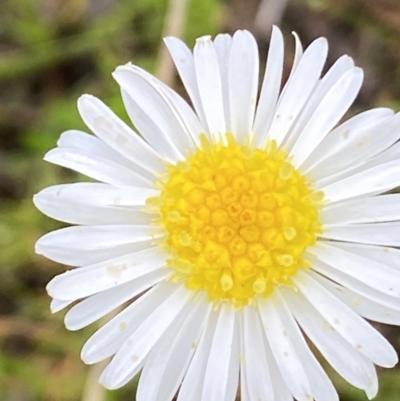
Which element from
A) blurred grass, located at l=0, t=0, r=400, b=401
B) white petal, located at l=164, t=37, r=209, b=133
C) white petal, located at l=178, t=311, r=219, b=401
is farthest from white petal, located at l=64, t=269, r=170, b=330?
blurred grass, located at l=0, t=0, r=400, b=401

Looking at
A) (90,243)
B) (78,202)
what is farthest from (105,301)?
(78,202)

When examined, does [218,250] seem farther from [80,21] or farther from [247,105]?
[80,21]

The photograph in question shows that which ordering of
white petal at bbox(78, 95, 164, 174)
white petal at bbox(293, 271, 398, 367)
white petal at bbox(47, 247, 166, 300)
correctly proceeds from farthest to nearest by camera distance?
white petal at bbox(78, 95, 164, 174) < white petal at bbox(47, 247, 166, 300) < white petal at bbox(293, 271, 398, 367)

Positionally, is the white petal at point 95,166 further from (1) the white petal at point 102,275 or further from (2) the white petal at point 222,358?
(2) the white petal at point 222,358

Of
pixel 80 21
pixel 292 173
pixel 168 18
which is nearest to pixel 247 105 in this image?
pixel 292 173

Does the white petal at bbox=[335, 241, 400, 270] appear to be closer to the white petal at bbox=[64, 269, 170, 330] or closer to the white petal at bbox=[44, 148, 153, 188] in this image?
the white petal at bbox=[64, 269, 170, 330]
